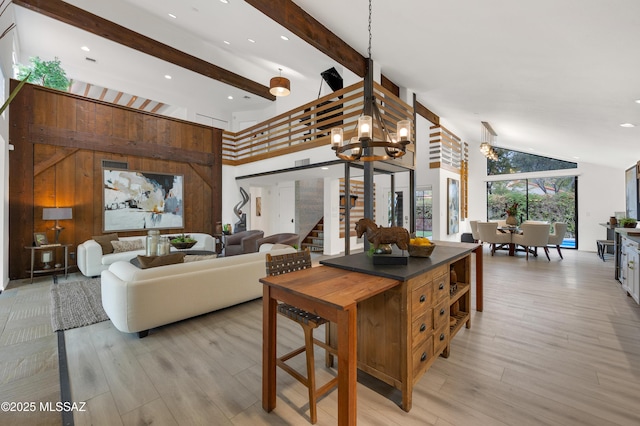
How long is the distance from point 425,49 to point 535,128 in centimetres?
367

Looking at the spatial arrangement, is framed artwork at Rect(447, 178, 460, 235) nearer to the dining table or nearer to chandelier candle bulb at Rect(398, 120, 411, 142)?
the dining table

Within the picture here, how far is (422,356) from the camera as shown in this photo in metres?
1.96

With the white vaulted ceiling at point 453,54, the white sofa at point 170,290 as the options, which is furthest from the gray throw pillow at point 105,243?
the white vaulted ceiling at point 453,54

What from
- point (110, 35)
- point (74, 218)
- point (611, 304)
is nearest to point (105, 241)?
point (74, 218)

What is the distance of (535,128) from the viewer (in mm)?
5664

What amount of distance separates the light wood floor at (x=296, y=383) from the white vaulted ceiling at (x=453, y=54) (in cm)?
278

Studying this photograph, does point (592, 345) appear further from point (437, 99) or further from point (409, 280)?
point (437, 99)

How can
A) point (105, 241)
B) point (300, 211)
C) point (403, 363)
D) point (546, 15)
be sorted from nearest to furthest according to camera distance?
point (403, 363), point (546, 15), point (105, 241), point (300, 211)

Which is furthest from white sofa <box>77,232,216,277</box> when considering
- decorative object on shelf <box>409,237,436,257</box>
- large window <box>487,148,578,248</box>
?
large window <box>487,148,578,248</box>

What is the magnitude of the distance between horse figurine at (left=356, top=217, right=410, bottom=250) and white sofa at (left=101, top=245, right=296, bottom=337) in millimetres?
2001

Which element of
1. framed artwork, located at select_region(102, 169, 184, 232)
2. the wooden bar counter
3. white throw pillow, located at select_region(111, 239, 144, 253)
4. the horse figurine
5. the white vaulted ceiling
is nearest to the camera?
the wooden bar counter

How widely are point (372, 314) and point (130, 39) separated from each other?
7.68 metres

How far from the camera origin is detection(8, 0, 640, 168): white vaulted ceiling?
2582 millimetres

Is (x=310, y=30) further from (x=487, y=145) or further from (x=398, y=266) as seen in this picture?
(x=487, y=145)
